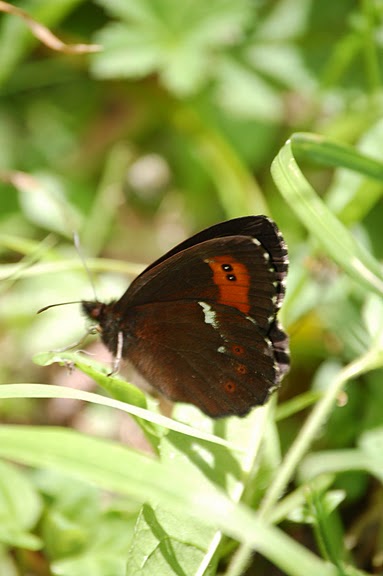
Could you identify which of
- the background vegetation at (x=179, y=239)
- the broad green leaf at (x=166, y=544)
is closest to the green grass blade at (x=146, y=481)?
the background vegetation at (x=179, y=239)

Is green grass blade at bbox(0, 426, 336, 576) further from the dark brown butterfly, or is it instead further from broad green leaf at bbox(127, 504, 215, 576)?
the dark brown butterfly

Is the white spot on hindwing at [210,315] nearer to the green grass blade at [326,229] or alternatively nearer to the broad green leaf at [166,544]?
the green grass blade at [326,229]

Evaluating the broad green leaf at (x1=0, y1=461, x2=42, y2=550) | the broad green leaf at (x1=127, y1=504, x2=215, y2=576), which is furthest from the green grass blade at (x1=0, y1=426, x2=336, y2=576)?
the broad green leaf at (x1=0, y1=461, x2=42, y2=550)

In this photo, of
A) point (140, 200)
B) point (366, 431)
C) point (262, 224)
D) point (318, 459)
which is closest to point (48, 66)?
point (140, 200)


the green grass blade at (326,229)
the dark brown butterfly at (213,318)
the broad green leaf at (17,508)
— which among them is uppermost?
the green grass blade at (326,229)

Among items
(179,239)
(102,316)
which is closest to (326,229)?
(102,316)

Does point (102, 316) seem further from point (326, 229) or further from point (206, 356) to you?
point (326, 229)

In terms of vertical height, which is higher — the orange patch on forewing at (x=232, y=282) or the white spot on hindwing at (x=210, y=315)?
the orange patch on forewing at (x=232, y=282)

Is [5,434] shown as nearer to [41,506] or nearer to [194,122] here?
[41,506]
